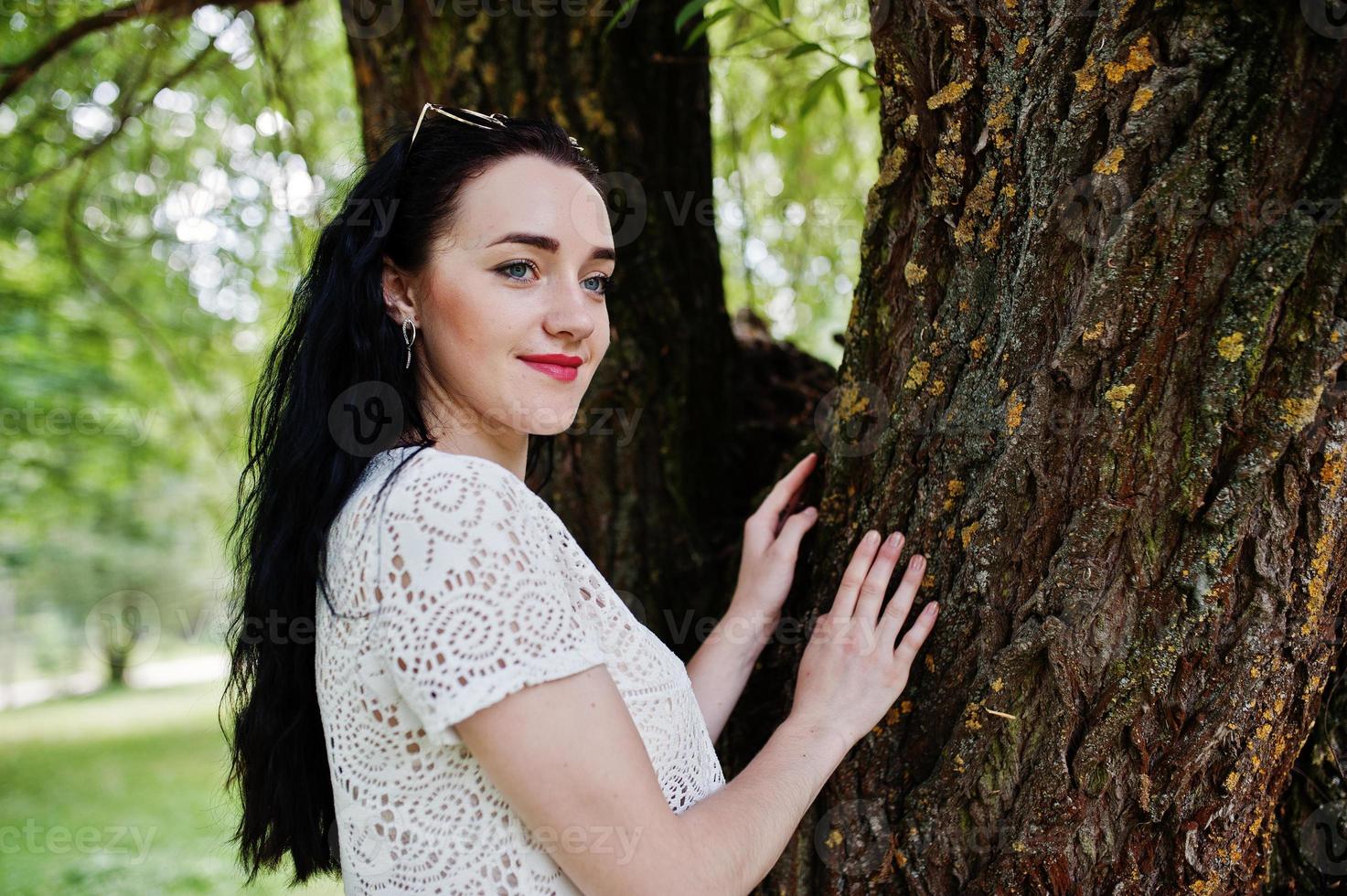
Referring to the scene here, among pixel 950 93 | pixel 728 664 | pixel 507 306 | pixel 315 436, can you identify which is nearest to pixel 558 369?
pixel 507 306

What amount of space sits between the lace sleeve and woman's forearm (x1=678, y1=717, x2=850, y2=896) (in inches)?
11.5

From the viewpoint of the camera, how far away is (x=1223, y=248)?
1286 millimetres

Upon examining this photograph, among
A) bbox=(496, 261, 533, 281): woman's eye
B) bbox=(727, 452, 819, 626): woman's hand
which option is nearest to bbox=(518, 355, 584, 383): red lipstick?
bbox=(496, 261, 533, 281): woman's eye

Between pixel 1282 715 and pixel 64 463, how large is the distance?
10695 millimetres

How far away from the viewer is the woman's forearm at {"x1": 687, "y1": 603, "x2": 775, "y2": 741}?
183 cm

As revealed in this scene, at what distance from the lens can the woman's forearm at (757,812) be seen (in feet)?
4.07

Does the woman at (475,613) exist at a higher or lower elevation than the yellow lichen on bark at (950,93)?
lower

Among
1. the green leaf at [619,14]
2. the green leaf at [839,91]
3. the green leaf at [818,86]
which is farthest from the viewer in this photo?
the green leaf at [839,91]

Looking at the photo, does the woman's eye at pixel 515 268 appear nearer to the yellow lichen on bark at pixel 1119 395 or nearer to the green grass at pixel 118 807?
the yellow lichen on bark at pixel 1119 395

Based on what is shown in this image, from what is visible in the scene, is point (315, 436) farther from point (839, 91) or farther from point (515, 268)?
point (839, 91)

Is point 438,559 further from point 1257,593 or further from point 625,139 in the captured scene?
point 625,139

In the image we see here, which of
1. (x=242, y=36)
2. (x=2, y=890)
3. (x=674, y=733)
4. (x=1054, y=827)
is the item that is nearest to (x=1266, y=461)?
(x=1054, y=827)

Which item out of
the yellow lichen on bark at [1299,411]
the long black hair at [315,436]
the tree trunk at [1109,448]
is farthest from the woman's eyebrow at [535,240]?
the yellow lichen on bark at [1299,411]

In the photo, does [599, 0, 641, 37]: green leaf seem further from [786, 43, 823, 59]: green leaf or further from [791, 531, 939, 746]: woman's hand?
[791, 531, 939, 746]: woman's hand
